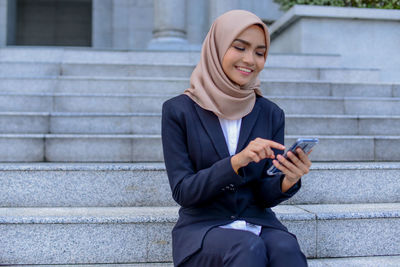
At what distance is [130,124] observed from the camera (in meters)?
4.25

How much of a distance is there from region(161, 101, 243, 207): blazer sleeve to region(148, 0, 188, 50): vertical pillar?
538cm

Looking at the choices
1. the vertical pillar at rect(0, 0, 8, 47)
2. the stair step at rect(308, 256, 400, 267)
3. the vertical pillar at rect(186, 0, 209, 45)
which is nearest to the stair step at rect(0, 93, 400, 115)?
the stair step at rect(308, 256, 400, 267)

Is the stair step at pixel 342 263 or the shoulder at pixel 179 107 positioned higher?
the shoulder at pixel 179 107

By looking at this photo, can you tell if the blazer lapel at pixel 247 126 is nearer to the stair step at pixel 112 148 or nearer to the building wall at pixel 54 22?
the stair step at pixel 112 148

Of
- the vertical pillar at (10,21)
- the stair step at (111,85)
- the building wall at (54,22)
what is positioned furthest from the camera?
the building wall at (54,22)

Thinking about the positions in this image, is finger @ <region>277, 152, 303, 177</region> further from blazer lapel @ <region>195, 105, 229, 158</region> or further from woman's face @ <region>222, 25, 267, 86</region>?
woman's face @ <region>222, 25, 267, 86</region>

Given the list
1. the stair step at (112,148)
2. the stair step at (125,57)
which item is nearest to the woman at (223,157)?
the stair step at (112,148)

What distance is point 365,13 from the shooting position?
6.47 metres

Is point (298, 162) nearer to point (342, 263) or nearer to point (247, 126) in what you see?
point (247, 126)

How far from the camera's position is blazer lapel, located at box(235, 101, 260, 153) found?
2150 millimetres

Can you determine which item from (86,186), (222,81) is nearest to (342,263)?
(222,81)

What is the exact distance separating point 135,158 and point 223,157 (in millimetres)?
1859

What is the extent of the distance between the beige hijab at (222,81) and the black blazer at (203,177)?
0.22ft

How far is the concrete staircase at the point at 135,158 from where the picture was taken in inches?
104
